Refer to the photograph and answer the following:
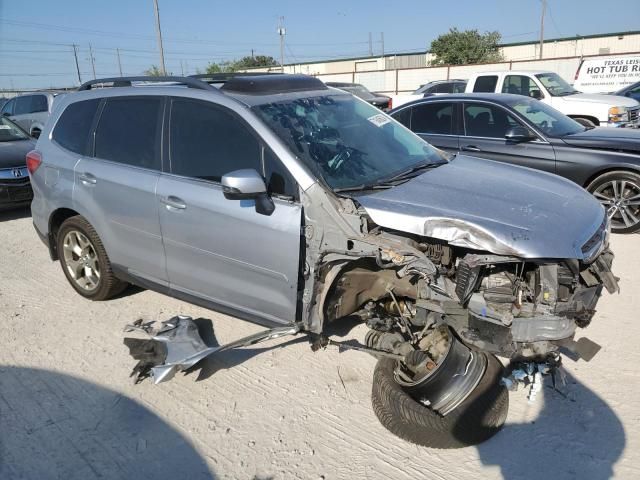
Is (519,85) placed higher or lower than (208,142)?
lower

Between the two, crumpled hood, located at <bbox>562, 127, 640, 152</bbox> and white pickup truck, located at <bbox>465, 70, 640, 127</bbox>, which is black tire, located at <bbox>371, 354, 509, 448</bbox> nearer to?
crumpled hood, located at <bbox>562, 127, 640, 152</bbox>

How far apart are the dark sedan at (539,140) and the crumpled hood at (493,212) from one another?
10.0ft

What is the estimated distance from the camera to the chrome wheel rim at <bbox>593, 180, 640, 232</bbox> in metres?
6.04

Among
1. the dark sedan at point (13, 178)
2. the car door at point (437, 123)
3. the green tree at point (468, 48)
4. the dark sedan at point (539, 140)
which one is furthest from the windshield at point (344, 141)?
the green tree at point (468, 48)

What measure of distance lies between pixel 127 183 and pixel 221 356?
1492mm

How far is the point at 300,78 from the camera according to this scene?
402cm

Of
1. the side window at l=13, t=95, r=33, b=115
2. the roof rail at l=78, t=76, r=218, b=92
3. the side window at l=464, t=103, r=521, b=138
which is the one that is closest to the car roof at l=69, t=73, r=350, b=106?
the roof rail at l=78, t=76, r=218, b=92

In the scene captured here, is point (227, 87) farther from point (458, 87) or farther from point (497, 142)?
point (458, 87)

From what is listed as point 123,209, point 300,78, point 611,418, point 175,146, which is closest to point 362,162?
point 300,78

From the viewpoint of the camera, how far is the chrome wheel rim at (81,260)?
4.51m

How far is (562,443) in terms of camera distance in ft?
9.13

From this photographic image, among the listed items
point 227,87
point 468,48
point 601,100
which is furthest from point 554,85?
point 468,48

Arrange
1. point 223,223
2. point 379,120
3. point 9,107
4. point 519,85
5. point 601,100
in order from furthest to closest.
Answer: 1. point 9,107
2. point 519,85
3. point 601,100
4. point 379,120
5. point 223,223

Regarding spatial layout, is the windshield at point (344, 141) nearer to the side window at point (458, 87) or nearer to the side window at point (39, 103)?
the side window at point (458, 87)
